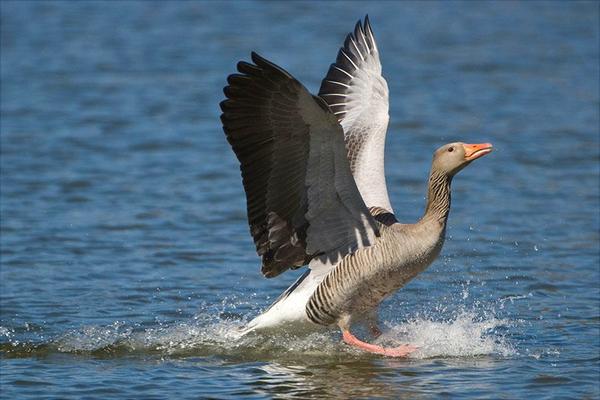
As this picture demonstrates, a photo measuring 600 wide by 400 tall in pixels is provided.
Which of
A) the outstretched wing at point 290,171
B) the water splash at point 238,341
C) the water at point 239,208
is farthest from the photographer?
the water splash at point 238,341

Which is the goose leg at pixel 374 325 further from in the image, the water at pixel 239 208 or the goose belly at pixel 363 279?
the goose belly at pixel 363 279

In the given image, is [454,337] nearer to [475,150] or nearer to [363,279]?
[363,279]

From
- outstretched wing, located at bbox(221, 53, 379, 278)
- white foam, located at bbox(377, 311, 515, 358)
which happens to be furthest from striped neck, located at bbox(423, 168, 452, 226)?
white foam, located at bbox(377, 311, 515, 358)

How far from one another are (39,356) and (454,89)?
39.9 ft

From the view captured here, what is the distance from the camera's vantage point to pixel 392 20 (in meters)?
26.4

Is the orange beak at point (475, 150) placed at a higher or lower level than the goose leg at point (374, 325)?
higher

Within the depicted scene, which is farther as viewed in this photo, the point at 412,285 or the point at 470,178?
the point at 470,178

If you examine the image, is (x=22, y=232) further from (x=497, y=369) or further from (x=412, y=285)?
(x=497, y=369)

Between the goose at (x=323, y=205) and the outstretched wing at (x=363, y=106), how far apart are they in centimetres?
1

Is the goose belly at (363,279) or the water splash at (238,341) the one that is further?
the water splash at (238,341)

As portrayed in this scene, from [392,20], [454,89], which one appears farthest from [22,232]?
[392,20]

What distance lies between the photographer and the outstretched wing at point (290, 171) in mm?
8766

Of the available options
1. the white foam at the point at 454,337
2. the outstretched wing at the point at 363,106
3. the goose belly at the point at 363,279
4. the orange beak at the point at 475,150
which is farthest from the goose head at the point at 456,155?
the white foam at the point at 454,337

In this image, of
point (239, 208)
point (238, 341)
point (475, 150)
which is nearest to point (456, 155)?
point (475, 150)
